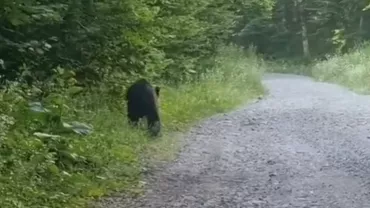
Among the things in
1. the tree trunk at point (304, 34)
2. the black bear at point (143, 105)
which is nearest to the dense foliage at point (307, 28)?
the tree trunk at point (304, 34)

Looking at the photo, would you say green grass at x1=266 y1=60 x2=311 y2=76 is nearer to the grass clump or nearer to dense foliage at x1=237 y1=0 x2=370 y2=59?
dense foliage at x1=237 y1=0 x2=370 y2=59

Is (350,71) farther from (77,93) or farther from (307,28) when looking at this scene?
(307,28)

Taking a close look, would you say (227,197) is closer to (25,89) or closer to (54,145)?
(54,145)

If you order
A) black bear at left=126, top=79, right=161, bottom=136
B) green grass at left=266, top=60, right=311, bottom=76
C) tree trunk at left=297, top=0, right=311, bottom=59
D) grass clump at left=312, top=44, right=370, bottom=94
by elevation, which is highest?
black bear at left=126, top=79, right=161, bottom=136

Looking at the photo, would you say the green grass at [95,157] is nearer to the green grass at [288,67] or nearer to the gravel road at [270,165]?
the gravel road at [270,165]

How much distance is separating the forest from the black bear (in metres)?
0.22

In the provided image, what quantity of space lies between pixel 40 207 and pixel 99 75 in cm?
570

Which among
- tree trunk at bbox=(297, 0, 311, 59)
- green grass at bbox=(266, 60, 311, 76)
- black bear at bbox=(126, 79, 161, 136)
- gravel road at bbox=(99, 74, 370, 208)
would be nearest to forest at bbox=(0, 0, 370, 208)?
black bear at bbox=(126, 79, 161, 136)

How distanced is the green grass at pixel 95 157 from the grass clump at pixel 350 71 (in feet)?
28.3

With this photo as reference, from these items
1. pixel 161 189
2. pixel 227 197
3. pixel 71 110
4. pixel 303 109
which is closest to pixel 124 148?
pixel 71 110

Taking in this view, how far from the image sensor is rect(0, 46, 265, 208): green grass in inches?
256

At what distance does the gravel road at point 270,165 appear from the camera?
22.7ft

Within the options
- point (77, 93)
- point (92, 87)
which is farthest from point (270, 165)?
point (92, 87)

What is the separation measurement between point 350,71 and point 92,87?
48.9ft
